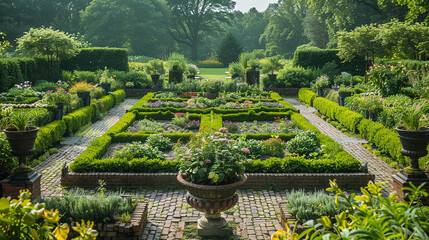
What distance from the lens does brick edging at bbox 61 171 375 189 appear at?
23.5 ft

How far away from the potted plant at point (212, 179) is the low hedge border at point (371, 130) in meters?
4.69

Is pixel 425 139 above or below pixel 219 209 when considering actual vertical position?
above

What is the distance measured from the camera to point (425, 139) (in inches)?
223

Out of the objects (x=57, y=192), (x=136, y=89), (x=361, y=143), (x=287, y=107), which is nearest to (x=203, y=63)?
(x=136, y=89)

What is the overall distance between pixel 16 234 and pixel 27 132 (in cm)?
442

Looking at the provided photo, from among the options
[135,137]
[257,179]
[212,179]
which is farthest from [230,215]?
[135,137]

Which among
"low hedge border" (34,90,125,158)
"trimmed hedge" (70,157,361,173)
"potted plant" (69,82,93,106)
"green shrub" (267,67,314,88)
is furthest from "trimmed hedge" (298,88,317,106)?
"trimmed hedge" (70,157,361,173)

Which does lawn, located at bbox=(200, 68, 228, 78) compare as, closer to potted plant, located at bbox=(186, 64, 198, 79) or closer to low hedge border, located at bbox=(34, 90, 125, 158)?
potted plant, located at bbox=(186, 64, 198, 79)

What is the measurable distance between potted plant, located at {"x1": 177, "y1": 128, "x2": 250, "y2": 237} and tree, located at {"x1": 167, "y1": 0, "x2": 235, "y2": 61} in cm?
5315

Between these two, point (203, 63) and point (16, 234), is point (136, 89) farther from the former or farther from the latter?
point (203, 63)

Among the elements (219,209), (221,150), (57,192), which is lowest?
(57,192)

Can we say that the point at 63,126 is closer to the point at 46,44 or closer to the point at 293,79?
the point at 46,44

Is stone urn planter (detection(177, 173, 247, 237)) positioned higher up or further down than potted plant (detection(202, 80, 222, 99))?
further down

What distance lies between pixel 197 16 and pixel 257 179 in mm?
52946
